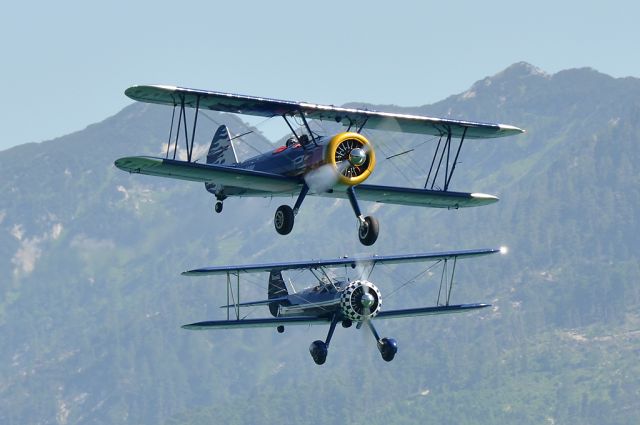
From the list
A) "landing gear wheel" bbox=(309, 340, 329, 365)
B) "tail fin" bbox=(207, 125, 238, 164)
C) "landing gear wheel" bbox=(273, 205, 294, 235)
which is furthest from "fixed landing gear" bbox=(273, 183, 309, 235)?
"tail fin" bbox=(207, 125, 238, 164)

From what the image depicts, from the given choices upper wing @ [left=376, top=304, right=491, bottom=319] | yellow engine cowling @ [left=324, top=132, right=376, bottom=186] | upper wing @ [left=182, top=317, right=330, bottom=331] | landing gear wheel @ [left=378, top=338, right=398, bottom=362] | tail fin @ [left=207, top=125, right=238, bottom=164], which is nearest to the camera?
yellow engine cowling @ [left=324, top=132, right=376, bottom=186]

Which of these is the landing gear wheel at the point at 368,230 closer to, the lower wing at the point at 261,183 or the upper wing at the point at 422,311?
the lower wing at the point at 261,183

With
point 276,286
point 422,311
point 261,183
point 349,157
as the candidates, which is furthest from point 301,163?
point 276,286

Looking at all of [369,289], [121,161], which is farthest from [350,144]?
[369,289]

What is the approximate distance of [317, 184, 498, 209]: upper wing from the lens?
50.2 meters

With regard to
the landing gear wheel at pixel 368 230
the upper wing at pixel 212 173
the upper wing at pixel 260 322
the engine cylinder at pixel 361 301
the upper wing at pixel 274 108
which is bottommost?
the upper wing at pixel 260 322

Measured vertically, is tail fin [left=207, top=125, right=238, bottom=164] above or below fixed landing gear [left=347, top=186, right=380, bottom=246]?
above

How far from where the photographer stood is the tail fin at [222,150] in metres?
61.0

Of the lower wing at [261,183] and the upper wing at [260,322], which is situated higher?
the lower wing at [261,183]

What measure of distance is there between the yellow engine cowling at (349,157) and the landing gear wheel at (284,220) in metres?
2.71

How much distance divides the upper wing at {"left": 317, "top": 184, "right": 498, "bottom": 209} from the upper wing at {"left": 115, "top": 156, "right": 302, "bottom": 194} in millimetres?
2946

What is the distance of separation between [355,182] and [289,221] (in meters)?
3.06

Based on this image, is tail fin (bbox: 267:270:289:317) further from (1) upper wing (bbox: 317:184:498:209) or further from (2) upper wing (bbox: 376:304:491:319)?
(1) upper wing (bbox: 317:184:498:209)

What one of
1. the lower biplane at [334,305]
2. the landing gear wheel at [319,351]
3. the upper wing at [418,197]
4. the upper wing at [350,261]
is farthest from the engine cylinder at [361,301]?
the upper wing at [418,197]
